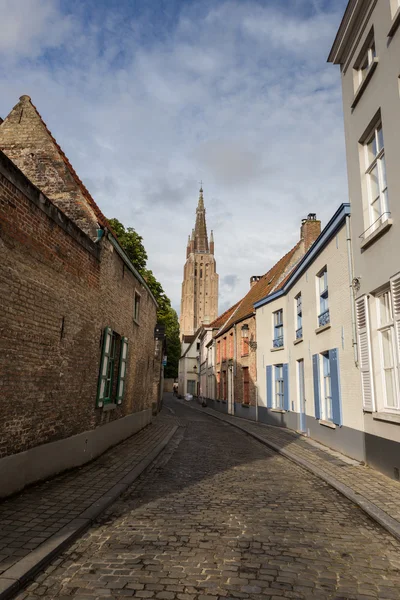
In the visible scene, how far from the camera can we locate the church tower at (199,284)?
90188 mm

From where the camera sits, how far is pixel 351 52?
9.76 metres

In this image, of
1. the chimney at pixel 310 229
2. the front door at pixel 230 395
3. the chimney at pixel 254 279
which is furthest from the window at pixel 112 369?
the chimney at pixel 254 279

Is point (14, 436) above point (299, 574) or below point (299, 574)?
above

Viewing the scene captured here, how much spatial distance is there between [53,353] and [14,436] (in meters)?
1.59

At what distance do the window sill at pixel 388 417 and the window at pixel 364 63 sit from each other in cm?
719

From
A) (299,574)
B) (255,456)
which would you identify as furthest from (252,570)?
(255,456)

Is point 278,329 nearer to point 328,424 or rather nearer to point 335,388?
point 328,424

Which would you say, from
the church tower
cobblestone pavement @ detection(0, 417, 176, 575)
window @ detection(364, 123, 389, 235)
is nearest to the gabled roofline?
window @ detection(364, 123, 389, 235)

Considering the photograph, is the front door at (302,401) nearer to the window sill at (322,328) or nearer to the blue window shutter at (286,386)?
the blue window shutter at (286,386)

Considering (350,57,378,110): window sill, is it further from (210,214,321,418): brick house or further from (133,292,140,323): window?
(210,214,321,418): brick house

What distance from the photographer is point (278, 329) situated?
58.4 feet

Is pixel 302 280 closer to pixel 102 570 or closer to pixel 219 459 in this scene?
pixel 219 459

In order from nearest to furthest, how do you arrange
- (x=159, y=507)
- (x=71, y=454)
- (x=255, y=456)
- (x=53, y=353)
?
(x=159, y=507), (x=53, y=353), (x=71, y=454), (x=255, y=456)

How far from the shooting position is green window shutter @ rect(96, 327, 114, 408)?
9102mm
